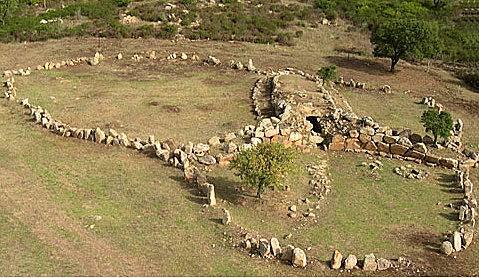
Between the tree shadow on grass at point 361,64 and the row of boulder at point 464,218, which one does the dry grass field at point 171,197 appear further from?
the tree shadow on grass at point 361,64

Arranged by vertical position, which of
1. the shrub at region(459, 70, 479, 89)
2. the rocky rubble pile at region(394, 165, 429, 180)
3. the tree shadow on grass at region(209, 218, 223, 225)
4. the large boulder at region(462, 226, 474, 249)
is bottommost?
the tree shadow on grass at region(209, 218, 223, 225)

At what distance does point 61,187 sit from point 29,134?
621 centimetres

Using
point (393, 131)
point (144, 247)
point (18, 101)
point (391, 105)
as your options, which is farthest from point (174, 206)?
point (391, 105)

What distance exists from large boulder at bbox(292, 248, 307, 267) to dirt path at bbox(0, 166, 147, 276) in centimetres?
437

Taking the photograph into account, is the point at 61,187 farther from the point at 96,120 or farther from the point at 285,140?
the point at 285,140

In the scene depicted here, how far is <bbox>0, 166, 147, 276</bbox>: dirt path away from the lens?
18.9m

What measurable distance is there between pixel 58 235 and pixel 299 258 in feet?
24.5

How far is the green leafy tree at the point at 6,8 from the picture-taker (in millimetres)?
49250

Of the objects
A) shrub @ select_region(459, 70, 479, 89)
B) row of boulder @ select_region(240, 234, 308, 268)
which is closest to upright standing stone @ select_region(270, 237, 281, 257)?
row of boulder @ select_region(240, 234, 308, 268)

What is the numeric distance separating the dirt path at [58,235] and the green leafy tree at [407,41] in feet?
87.9

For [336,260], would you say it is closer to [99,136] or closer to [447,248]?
[447,248]

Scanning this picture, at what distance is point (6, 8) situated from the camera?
1945 inches

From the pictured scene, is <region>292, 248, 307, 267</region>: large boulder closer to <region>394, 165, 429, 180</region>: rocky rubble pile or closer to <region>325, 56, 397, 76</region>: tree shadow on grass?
<region>394, 165, 429, 180</region>: rocky rubble pile

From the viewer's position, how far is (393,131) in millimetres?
29875
